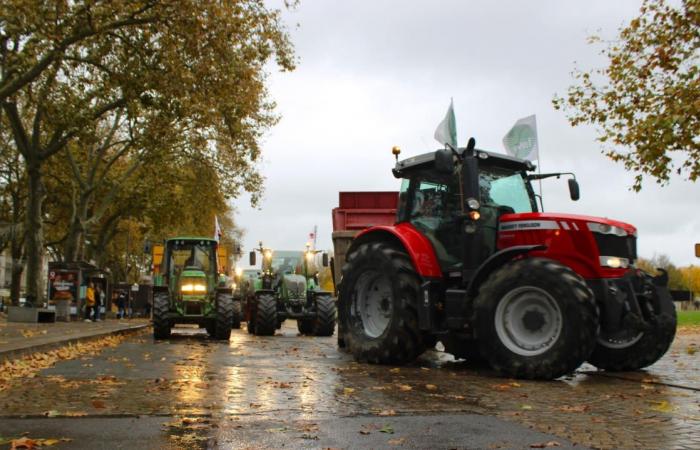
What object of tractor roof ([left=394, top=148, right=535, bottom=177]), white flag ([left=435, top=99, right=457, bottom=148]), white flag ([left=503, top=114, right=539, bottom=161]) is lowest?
tractor roof ([left=394, top=148, right=535, bottom=177])

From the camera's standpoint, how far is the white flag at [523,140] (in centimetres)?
1693

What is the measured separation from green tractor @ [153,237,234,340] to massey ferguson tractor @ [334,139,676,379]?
725cm

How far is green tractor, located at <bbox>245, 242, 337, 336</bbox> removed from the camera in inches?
777

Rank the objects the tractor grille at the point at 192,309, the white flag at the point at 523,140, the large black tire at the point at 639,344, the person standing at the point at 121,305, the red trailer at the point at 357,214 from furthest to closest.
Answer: the person standing at the point at 121,305 < the tractor grille at the point at 192,309 < the white flag at the point at 523,140 < the red trailer at the point at 357,214 < the large black tire at the point at 639,344

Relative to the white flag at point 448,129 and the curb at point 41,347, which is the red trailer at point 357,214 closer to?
the white flag at point 448,129

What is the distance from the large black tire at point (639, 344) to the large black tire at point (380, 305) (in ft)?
7.59

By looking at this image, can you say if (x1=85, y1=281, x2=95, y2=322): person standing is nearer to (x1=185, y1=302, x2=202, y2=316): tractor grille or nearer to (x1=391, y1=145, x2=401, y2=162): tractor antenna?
(x1=185, y1=302, x2=202, y2=316): tractor grille

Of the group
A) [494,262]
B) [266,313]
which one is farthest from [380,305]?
[266,313]

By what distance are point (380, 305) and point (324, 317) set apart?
370 inches

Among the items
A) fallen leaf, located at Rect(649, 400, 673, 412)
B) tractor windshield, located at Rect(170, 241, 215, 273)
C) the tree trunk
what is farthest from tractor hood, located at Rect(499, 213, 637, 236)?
the tree trunk

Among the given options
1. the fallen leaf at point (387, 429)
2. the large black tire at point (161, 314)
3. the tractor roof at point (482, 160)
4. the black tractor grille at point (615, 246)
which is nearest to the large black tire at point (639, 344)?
the black tractor grille at point (615, 246)

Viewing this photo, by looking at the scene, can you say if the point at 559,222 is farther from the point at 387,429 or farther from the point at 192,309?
the point at 192,309

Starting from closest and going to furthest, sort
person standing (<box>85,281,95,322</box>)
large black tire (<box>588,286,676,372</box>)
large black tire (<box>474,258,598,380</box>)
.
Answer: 1. large black tire (<box>474,258,598,380</box>)
2. large black tire (<box>588,286,676,372</box>)
3. person standing (<box>85,281,95,322</box>)

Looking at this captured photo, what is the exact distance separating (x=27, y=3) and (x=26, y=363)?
10069mm
